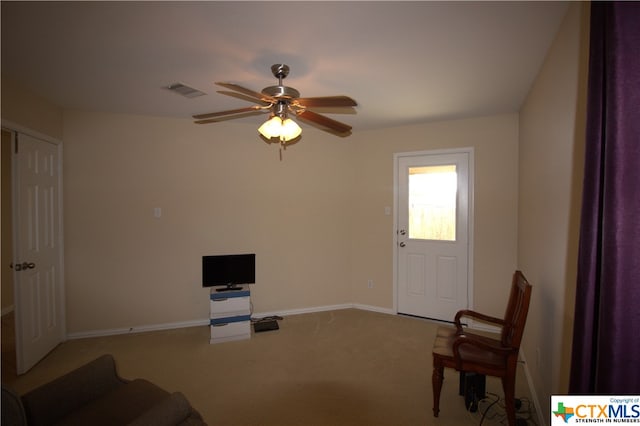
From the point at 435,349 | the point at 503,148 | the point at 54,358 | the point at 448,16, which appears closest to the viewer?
the point at 448,16

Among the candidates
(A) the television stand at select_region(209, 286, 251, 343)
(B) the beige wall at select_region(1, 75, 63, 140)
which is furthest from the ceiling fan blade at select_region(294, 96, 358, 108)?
(B) the beige wall at select_region(1, 75, 63, 140)

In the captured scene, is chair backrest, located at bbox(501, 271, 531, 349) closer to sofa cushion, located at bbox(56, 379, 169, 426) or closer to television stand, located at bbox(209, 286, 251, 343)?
sofa cushion, located at bbox(56, 379, 169, 426)

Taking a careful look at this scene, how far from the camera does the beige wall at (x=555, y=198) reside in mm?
1559

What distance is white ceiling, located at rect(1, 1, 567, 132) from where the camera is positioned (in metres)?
1.64

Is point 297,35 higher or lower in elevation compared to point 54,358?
higher

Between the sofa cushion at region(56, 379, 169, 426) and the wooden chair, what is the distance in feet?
5.99

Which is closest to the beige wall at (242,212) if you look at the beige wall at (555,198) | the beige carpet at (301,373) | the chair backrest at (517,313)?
the beige carpet at (301,373)

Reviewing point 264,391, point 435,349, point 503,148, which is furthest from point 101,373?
point 503,148

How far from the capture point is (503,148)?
3.51 metres

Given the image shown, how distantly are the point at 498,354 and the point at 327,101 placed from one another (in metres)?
2.06

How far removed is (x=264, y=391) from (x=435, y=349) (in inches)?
55.1

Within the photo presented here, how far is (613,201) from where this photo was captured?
1.02 metres

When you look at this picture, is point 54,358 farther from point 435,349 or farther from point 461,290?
point 461,290

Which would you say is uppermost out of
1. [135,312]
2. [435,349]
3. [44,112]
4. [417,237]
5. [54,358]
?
[44,112]
